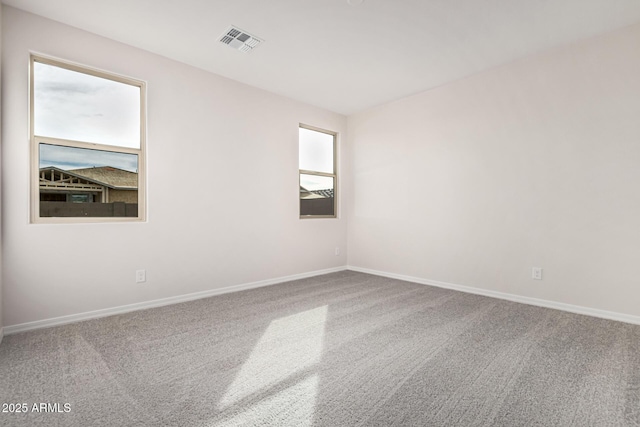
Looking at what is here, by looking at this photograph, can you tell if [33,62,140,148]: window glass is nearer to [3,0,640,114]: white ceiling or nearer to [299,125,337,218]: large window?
[3,0,640,114]: white ceiling

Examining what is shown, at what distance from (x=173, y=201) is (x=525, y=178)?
3.82 meters

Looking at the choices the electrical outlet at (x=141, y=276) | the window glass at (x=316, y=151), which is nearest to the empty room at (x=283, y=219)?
the electrical outlet at (x=141, y=276)

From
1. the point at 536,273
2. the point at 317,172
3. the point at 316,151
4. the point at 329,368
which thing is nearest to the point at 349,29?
the point at 316,151

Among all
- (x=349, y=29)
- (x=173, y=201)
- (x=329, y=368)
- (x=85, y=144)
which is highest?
(x=349, y=29)

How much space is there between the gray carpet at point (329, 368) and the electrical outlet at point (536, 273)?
0.36 m

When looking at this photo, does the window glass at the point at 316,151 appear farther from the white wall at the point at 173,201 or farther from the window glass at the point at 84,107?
the window glass at the point at 84,107

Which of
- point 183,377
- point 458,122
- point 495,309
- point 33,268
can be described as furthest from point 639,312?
point 33,268

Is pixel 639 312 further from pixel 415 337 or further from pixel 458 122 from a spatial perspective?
pixel 458 122

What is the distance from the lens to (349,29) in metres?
2.86

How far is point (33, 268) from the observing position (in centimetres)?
264

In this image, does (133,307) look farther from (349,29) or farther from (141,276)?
(349,29)

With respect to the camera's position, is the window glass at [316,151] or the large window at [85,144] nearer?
the large window at [85,144]

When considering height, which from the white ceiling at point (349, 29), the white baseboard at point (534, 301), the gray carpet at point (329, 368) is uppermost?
the white ceiling at point (349, 29)

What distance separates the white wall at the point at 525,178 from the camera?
113 inches
